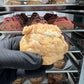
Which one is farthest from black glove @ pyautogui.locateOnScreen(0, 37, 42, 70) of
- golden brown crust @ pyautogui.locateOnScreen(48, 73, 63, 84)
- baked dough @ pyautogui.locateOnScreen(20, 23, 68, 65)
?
golden brown crust @ pyautogui.locateOnScreen(48, 73, 63, 84)

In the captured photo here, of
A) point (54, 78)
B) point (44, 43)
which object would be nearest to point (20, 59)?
point (44, 43)

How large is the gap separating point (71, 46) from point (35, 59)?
1.00m

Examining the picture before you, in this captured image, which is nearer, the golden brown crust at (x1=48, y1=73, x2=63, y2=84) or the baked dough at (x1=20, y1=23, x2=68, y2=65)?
the baked dough at (x1=20, y1=23, x2=68, y2=65)

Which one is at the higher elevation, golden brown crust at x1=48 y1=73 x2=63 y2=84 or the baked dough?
the baked dough

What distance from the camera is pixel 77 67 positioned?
1.31 m

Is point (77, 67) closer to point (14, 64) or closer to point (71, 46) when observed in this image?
point (71, 46)

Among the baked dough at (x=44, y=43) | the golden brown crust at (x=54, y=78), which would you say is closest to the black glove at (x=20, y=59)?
the baked dough at (x=44, y=43)

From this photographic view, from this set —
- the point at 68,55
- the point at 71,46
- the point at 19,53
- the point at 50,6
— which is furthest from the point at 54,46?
the point at 68,55

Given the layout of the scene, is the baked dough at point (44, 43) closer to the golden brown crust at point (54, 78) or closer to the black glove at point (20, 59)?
the black glove at point (20, 59)

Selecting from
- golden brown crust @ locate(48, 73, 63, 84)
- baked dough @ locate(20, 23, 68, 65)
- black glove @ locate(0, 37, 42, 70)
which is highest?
baked dough @ locate(20, 23, 68, 65)

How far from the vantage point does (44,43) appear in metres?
0.47

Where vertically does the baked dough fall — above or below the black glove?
above

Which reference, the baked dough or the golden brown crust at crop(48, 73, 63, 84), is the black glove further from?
the golden brown crust at crop(48, 73, 63, 84)

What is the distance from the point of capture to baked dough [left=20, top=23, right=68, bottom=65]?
46 cm
